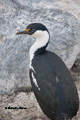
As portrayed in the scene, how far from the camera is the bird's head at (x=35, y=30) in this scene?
20.5 ft

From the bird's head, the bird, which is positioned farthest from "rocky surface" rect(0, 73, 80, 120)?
the bird's head

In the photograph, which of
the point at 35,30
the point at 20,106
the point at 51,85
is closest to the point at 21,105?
the point at 20,106

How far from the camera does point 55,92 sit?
5.79m

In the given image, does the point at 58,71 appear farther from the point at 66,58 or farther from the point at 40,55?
the point at 66,58

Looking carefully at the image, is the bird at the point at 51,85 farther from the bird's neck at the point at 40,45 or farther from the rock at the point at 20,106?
the rock at the point at 20,106

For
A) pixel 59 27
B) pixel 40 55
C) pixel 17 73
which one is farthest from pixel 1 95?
pixel 59 27

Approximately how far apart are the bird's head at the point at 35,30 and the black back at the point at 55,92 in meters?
0.48

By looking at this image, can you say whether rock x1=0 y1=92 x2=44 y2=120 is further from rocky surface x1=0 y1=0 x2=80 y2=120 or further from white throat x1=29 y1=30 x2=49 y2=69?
white throat x1=29 y1=30 x2=49 y2=69

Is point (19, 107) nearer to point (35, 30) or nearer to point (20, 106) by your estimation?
point (20, 106)

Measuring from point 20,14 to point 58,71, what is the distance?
1.39 metres

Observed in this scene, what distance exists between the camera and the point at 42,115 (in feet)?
21.4

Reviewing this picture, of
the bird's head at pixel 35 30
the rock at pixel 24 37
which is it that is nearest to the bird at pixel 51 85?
the bird's head at pixel 35 30

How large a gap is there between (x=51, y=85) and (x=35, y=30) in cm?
92

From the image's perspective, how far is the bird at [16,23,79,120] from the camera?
5789 millimetres
